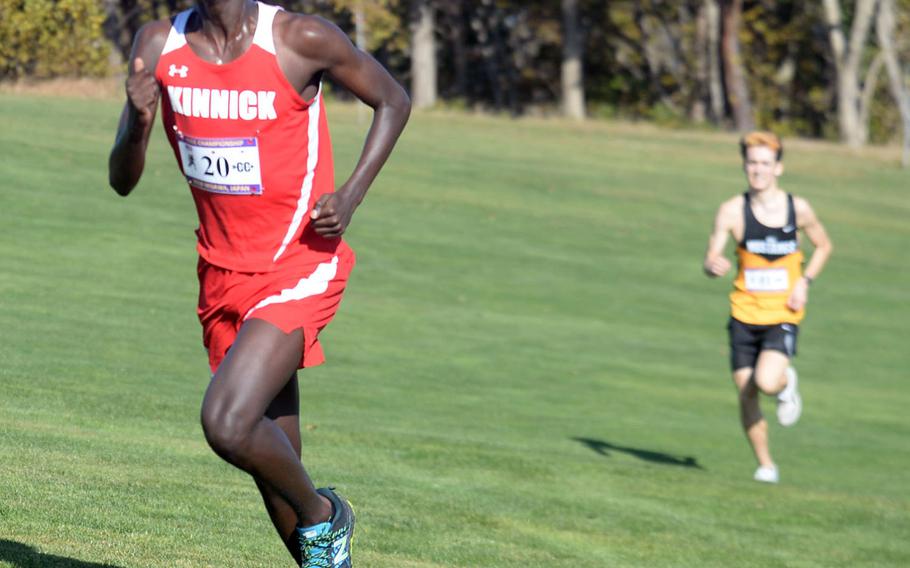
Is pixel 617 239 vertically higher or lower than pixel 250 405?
lower

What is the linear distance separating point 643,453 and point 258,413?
8.04 meters

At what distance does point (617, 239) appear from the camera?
26703mm

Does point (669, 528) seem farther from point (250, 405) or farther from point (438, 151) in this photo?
point (438, 151)

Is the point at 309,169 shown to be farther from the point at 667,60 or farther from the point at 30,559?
the point at 667,60

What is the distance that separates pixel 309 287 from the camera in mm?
5855

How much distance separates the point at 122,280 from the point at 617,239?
35.8ft

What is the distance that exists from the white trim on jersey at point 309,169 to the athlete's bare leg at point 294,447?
1.72ft

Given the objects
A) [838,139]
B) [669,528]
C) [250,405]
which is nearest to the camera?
[250,405]

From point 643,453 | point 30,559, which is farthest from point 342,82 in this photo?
point 643,453

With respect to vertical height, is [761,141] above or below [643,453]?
above

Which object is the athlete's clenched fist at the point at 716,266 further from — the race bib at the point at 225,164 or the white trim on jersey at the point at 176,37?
the white trim on jersey at the point at 176,37

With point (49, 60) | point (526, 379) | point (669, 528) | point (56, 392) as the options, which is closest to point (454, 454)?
point (669, 528)

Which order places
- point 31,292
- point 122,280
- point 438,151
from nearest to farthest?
point 31,292
point 122,280
point 438,151

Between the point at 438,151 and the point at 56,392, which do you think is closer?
the point at 56,392
